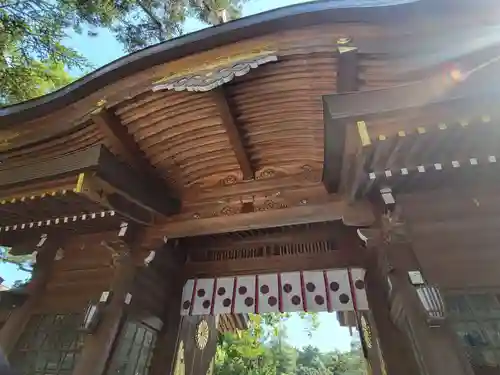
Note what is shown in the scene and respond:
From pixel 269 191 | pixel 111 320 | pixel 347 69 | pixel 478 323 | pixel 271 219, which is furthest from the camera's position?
pixel 269 191

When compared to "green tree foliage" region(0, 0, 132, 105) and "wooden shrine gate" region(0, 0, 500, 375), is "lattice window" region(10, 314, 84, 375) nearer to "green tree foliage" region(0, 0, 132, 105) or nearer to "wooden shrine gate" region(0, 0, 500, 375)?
"wooden shrine gate" region(0, 0, 500, 375)

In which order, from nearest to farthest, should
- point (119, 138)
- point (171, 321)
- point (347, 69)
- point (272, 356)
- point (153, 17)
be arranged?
point (347, 69), point (119, 138), point (171, 321), point (153, 17), point (272, 356)

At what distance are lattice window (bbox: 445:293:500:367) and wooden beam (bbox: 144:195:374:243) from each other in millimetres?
1154

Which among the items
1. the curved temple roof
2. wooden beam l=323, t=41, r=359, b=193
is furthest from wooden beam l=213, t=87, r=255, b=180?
wooden beam l=323, t=41, r=359, b=193

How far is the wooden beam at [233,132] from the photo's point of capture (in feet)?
10.9

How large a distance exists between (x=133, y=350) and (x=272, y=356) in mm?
21370

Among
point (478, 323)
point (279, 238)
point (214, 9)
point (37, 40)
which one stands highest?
point (214, 9)

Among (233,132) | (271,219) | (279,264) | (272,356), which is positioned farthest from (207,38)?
(272,356)

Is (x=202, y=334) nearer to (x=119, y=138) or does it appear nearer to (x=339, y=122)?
(x=119, y=138)

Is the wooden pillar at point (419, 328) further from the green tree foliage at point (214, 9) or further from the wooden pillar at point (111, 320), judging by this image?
the green tree foliage at point (214, 9)

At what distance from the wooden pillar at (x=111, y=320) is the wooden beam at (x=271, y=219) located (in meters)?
0.44

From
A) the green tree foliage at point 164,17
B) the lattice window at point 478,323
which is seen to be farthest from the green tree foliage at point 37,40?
the lattice window at point 478,323

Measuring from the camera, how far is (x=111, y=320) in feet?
12.3

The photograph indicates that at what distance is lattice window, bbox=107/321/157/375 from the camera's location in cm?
371
